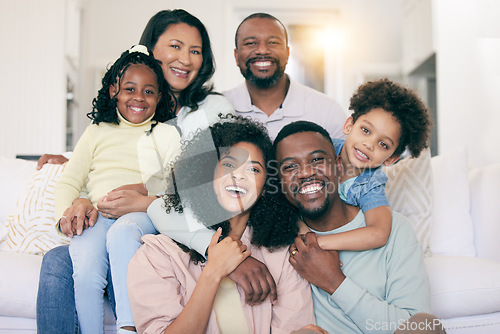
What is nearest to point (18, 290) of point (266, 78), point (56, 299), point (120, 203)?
point (56, 299)

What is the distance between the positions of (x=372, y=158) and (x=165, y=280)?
80 cm

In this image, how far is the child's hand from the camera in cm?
118

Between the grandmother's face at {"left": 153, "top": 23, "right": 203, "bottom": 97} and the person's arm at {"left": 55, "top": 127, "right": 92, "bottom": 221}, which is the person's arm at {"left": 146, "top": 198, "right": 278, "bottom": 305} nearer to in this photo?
the person's arm at {"left": 55, "top": 127, "right": 92, "bottom": 221}

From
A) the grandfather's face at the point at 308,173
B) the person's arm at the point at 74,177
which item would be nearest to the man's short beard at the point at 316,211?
the grandfather's face at the point at 308,173

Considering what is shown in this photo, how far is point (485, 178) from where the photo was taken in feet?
6.51

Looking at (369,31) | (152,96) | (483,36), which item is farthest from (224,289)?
(369,31)

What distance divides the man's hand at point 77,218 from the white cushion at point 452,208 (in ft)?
4.50

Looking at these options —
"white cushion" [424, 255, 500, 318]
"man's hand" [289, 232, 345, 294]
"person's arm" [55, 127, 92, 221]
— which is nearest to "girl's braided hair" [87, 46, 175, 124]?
"person's arm" [55, 127, 92, 221]

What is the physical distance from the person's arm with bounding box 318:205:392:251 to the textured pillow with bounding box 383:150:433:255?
0.60 metres

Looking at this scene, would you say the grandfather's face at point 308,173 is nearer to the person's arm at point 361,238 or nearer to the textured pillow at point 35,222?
the person's arm at point 361,238

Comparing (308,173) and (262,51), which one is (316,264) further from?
(262,51)

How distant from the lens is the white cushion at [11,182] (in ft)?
6.73

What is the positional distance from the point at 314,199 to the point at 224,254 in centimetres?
32

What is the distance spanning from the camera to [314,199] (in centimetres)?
133
